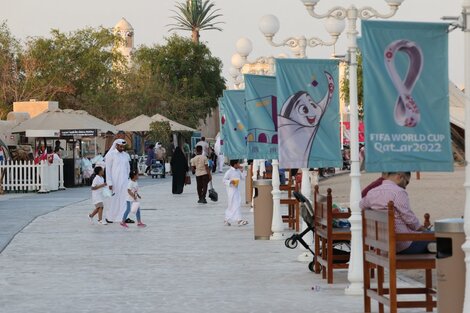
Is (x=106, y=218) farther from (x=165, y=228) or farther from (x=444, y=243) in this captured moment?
(x=444, y=243)

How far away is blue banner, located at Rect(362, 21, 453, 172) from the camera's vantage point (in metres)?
10.5

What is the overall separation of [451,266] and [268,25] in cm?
1369

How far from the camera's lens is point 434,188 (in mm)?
45281

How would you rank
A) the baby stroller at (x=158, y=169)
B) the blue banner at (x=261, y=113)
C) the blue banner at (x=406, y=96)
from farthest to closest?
the baby stroller at (x=158, y=169), the blue banner at (x=261, y=113), the blue banner at (x=406, y=96)

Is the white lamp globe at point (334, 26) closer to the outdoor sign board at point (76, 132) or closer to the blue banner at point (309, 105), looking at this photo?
the blue banner at point (309, 105)

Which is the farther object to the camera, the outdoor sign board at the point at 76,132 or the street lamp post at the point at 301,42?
the outdoor sign board at the point at 76,132

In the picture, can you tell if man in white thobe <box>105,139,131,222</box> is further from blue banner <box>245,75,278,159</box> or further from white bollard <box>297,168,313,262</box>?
white bollard <box>297,168,313,262</box>

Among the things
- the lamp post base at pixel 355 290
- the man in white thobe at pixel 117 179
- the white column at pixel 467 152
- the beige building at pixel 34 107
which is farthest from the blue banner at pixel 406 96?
the beige building at pixel 34 107

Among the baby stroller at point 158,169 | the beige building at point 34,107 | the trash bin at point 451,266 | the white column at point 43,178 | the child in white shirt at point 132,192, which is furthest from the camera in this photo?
the beige building at point 34,107

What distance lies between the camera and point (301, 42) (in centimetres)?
2069

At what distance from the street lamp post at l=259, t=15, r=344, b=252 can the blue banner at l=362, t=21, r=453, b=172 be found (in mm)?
6506

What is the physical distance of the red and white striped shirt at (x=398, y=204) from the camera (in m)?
11.7

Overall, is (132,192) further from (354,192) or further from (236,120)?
(354,192)

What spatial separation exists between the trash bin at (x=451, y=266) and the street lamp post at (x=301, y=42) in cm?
742
